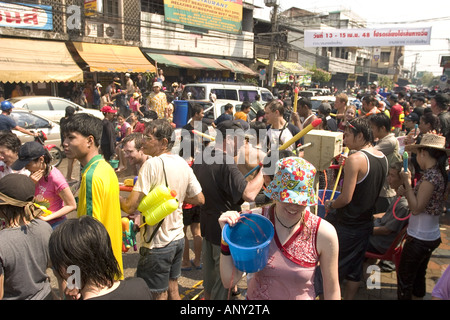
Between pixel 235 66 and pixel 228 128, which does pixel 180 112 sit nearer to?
pixel 228 128

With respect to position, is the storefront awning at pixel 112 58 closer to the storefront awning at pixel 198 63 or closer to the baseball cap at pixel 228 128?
the storefront awning at pixel 198 63

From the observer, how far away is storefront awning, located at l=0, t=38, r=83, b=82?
14.0m

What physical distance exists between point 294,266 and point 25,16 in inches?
688

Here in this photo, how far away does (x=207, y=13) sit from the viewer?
2334 cm

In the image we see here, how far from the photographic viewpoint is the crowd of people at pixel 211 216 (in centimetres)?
178

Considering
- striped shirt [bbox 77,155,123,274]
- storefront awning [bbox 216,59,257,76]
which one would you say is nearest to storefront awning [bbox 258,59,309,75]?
storefront awning [bbox 216,59,257,76]

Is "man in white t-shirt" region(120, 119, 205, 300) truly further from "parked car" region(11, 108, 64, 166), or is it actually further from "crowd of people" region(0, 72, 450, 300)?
"parked car" region(11, 108, 64, 166)

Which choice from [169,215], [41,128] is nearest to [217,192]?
[169,215]

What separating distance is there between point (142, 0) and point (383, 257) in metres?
21.2

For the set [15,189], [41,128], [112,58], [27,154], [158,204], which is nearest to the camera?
[15,189]

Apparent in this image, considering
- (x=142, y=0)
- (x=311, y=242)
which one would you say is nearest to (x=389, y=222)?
(x=311, y=242)

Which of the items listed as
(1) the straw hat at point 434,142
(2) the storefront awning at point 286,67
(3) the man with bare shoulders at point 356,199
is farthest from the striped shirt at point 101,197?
(2) the storefront awning at point 286,67

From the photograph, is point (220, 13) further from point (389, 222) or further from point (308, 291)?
point (308, 291)

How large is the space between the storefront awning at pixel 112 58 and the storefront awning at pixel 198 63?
40.4 inches
